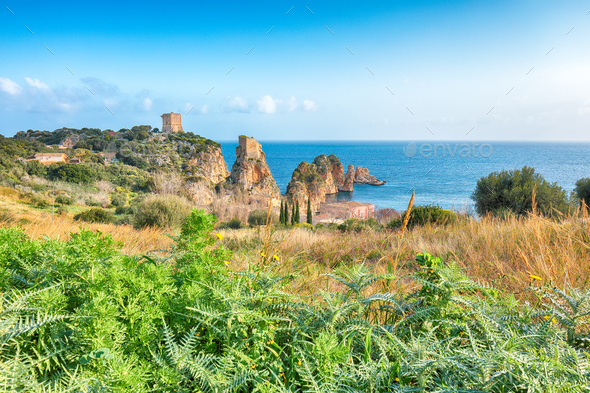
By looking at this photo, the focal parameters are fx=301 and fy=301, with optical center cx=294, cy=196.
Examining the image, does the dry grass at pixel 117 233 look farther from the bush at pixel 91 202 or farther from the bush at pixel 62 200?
the bush at pixel 91 202

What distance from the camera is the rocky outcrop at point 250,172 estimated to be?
46469 mm

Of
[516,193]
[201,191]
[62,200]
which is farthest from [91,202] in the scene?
[516,193]

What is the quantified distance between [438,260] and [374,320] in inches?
16.1

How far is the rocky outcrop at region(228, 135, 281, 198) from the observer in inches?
1829

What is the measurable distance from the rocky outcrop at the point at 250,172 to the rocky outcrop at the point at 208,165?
4.18m

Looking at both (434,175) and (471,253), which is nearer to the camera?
(471,253)

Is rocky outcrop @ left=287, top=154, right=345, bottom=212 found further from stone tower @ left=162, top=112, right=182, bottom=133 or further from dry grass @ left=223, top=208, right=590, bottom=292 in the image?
dry grass @ left=223, top=208, right=590, bottom=292

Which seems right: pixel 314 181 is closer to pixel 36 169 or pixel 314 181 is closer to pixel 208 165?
pixel 208 165

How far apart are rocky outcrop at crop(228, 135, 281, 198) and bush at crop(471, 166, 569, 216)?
34.2 metres

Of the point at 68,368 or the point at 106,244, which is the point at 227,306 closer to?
the point at 68,368

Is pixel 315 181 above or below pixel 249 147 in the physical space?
below

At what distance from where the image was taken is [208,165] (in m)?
49.8

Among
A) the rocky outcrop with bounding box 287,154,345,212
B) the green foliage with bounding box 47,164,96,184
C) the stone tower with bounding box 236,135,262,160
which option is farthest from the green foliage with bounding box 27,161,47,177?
the rocky outcrop with bounding box 287,154,345,212

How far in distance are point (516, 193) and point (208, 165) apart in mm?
44745
